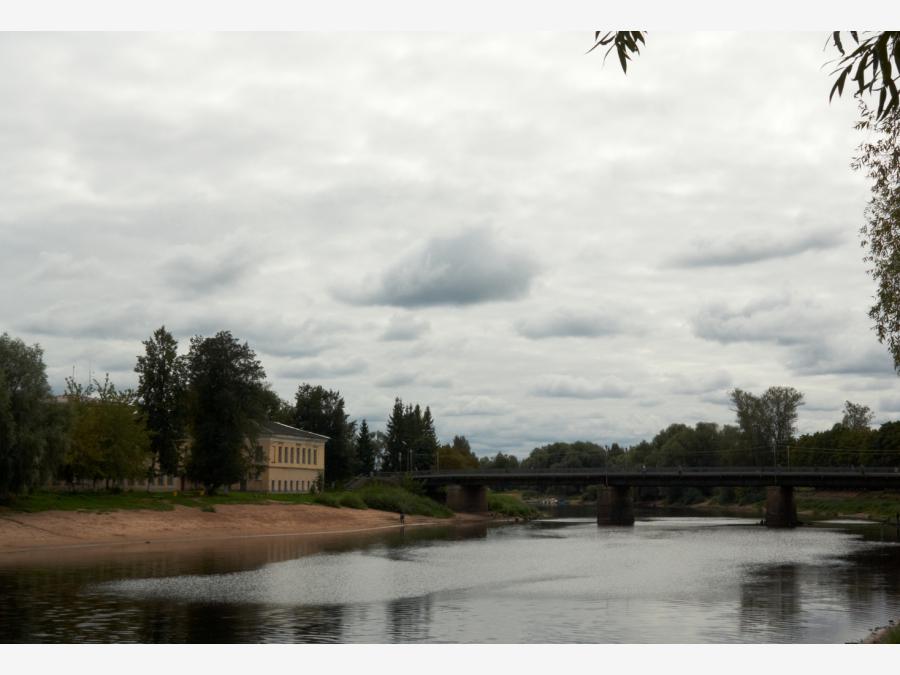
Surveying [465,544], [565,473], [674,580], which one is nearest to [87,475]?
[465,544]

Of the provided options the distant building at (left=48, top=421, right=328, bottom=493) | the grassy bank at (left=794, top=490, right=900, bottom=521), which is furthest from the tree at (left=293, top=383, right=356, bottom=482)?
the grassy bank at (left=794, top=490, right=900, bottom=521)

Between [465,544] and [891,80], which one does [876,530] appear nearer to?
[465,544]

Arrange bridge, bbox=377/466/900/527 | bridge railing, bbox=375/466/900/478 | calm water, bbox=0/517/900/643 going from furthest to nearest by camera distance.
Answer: bridge, bbox=377/466/900/527, bridge railing, bbox=375/466/900/478, calm water, bbox=0/517/900/643

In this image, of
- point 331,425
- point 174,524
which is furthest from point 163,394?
point 331,425

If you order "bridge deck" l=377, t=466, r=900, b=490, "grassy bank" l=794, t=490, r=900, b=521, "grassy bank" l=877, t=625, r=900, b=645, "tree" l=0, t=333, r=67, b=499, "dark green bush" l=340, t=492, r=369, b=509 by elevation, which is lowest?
"grassy bank" l=794, t=490, r=900, b=521

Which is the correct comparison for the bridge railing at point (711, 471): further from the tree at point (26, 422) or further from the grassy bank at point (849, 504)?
the tree at point (26, 422)

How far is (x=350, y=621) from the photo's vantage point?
36031 millimetres

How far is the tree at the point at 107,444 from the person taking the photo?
9119 centimetres

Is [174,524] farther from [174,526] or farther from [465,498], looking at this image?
[465,498]

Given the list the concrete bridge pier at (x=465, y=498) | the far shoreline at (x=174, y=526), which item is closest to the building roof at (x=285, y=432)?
the far shoreline at (x=174, y=526)

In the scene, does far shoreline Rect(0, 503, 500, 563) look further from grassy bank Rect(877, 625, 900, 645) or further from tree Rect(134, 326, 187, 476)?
grassy bank Rect(877, 625, 900, 645)

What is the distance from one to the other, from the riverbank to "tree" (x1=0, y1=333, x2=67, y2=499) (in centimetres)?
365

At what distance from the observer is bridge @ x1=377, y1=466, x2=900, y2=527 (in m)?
127

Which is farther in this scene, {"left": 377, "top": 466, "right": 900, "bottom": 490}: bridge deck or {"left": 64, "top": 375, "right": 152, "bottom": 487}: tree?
{"left": 377, "top": 466, "right": 900, "bottom": 490}: bridge deck
